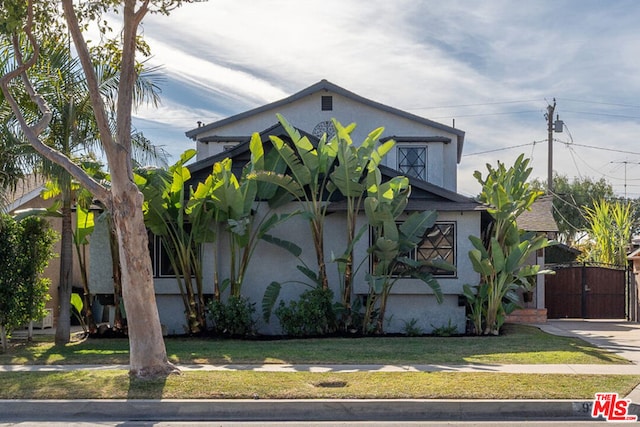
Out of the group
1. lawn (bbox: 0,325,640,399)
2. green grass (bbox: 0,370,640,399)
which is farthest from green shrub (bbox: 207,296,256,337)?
green grass (bbox: 0,370,640,399)

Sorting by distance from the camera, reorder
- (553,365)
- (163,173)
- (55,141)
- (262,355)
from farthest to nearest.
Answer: (163,173) < (55,141) < (262,355) < (553,365)

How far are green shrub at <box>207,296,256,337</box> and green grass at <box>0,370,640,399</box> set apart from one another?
4821 mm

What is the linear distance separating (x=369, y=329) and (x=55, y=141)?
25.1 ft

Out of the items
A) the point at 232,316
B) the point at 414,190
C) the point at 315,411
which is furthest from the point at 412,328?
the point at 315,411

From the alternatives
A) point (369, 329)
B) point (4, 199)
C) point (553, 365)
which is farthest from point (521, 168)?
point (4, 199)

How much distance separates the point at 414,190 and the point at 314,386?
7931 mm

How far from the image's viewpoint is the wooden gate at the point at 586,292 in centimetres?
2245

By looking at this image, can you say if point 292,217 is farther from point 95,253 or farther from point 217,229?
point 95,253

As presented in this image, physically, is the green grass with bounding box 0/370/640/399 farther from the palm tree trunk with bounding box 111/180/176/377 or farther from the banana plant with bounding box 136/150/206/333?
the banana plant with bounding box 136/150/206/333

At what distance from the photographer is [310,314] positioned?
15562 millimetres

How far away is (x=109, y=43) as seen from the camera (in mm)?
13258

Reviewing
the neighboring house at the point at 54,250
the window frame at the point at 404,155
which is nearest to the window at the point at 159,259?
the neighboring house at the point at 54,250

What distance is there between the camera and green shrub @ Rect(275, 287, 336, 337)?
1559 cm

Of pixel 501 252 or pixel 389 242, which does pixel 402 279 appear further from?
pixel 501 252
